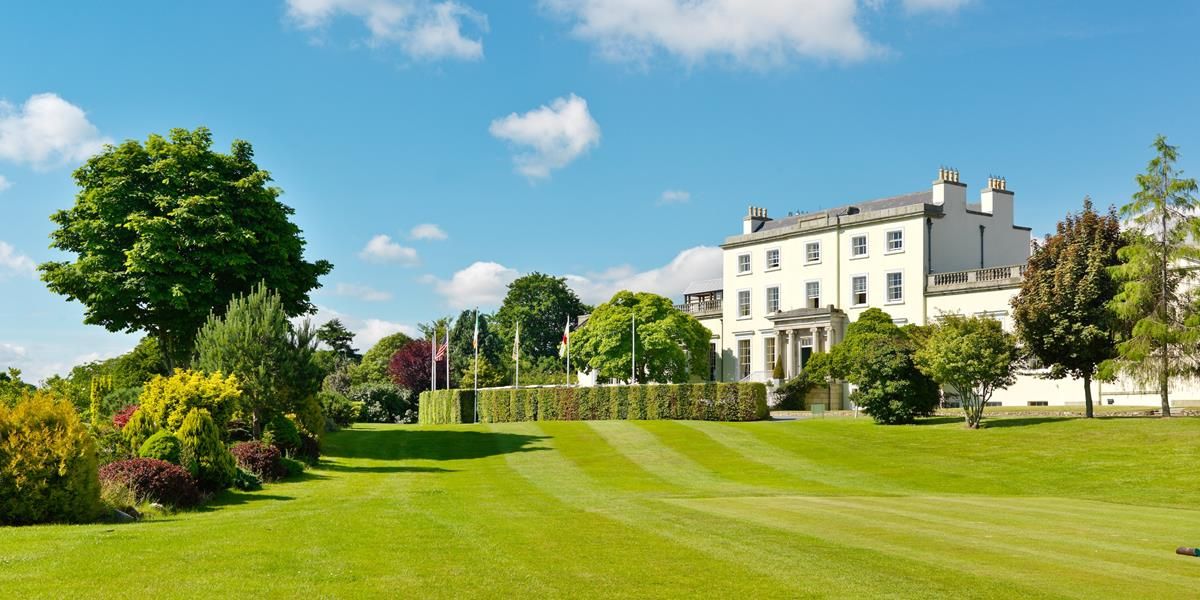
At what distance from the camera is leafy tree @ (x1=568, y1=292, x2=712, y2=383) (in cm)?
7538

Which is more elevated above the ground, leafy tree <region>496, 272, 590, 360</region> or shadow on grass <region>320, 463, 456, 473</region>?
leafy tree <region>496, 272, 590, 360</region>

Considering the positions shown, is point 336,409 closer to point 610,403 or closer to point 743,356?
point 610,403

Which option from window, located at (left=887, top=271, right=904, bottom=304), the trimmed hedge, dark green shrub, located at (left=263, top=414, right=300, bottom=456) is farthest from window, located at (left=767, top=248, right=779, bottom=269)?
dark green shrub, located at (left=263, top=414, right=300, bottom=456)

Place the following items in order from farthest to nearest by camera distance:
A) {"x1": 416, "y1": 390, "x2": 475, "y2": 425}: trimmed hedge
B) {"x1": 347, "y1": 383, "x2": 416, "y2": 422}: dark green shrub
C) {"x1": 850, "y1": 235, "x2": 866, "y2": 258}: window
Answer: {"x1": 347, "y1": 383, "x2": 416, "y2": 422}: dark green shrub < {"x1": 850, "y1": 235, "x2": 866, "y2": 258}: window < {"x1": 416, "y1": 390, "x2": 475, "y2": 425}: trimmed hedge

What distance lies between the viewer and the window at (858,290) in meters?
68.8

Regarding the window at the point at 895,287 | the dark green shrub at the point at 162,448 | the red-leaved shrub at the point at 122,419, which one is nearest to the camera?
the dark green shrub at the point at 162,448

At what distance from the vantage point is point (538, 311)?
110 m

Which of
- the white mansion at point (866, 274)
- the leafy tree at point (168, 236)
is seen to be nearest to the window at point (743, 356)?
the white mansion at point (866, 274)

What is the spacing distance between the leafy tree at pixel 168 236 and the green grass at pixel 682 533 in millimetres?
11043

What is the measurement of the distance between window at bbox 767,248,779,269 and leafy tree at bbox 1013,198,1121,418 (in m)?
33.2

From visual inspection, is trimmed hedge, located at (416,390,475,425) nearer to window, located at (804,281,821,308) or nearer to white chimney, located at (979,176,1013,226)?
window, located at (804,281,821,308)

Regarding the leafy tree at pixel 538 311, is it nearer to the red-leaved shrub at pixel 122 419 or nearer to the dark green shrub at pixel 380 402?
the dark green shrub at pixel 380 402

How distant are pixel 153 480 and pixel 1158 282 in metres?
35.8

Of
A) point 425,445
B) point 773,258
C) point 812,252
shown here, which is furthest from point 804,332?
point 425,445
